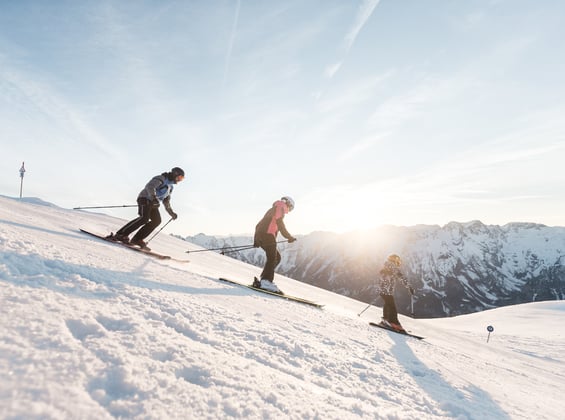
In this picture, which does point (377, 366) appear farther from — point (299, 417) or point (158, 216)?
point (158, 216)

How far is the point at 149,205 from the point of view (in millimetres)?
8727

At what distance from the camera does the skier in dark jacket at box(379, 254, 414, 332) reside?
904 centimetres

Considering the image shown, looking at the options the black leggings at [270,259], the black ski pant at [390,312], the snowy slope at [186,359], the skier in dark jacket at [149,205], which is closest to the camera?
the snowy slope at [186,359]

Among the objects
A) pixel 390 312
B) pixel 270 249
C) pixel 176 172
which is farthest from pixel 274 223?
pixel 390 312

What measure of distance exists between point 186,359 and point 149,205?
6.95 m

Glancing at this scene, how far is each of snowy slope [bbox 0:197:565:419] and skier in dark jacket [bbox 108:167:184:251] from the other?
3204 mm

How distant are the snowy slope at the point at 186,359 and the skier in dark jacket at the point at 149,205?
10.5ft

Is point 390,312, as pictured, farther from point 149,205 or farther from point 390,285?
point 149,205

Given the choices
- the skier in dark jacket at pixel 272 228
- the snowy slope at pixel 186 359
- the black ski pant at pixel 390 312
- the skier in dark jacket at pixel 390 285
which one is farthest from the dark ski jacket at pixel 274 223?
the black ski pant at pixel 390 312

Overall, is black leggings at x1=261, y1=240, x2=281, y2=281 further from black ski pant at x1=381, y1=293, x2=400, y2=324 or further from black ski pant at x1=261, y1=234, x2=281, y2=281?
black ski pant at x1=381, y1=293, x2=400, y2=324

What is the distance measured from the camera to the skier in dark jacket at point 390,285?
29.7 feet

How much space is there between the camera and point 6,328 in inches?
84.6

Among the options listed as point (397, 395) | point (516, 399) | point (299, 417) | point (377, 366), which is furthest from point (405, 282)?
point (299, 417)

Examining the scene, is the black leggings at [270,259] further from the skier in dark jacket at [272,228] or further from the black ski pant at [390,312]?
the black ski pant at [390,312]
